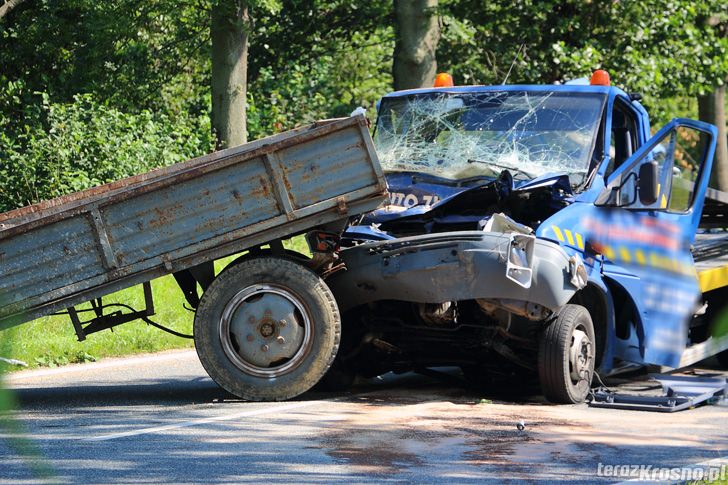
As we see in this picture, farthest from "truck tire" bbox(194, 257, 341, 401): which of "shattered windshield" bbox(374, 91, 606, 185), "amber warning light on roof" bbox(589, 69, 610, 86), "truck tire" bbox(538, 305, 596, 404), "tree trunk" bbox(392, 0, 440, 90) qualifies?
"tree trunk" bbox(392, 0, 440, 90)

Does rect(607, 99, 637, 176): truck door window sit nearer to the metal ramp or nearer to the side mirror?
the side mirror

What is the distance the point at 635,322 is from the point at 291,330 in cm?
243

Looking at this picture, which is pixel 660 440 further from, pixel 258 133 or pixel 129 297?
pixel 258 133

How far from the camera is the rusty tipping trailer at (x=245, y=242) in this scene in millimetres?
6816

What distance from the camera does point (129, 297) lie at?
11812 millimetres

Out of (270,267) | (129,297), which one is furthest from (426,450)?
(129,297)

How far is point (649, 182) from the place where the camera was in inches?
295

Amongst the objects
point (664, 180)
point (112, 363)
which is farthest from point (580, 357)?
point (112, 363)

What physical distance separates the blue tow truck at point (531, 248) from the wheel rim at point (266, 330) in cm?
39

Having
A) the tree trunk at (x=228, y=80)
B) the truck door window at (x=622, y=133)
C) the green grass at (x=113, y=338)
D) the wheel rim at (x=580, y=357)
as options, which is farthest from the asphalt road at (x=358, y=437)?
the tree trunk at (x=228, y=80)

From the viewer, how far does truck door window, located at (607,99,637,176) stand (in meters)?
8.74

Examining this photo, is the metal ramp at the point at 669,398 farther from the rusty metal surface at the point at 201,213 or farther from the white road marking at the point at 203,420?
the rusty metal surface at the point at 201,213

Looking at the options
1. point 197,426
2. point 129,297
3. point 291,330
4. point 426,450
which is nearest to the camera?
point 426,450

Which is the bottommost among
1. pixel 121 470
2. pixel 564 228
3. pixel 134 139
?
pixel 121 470
